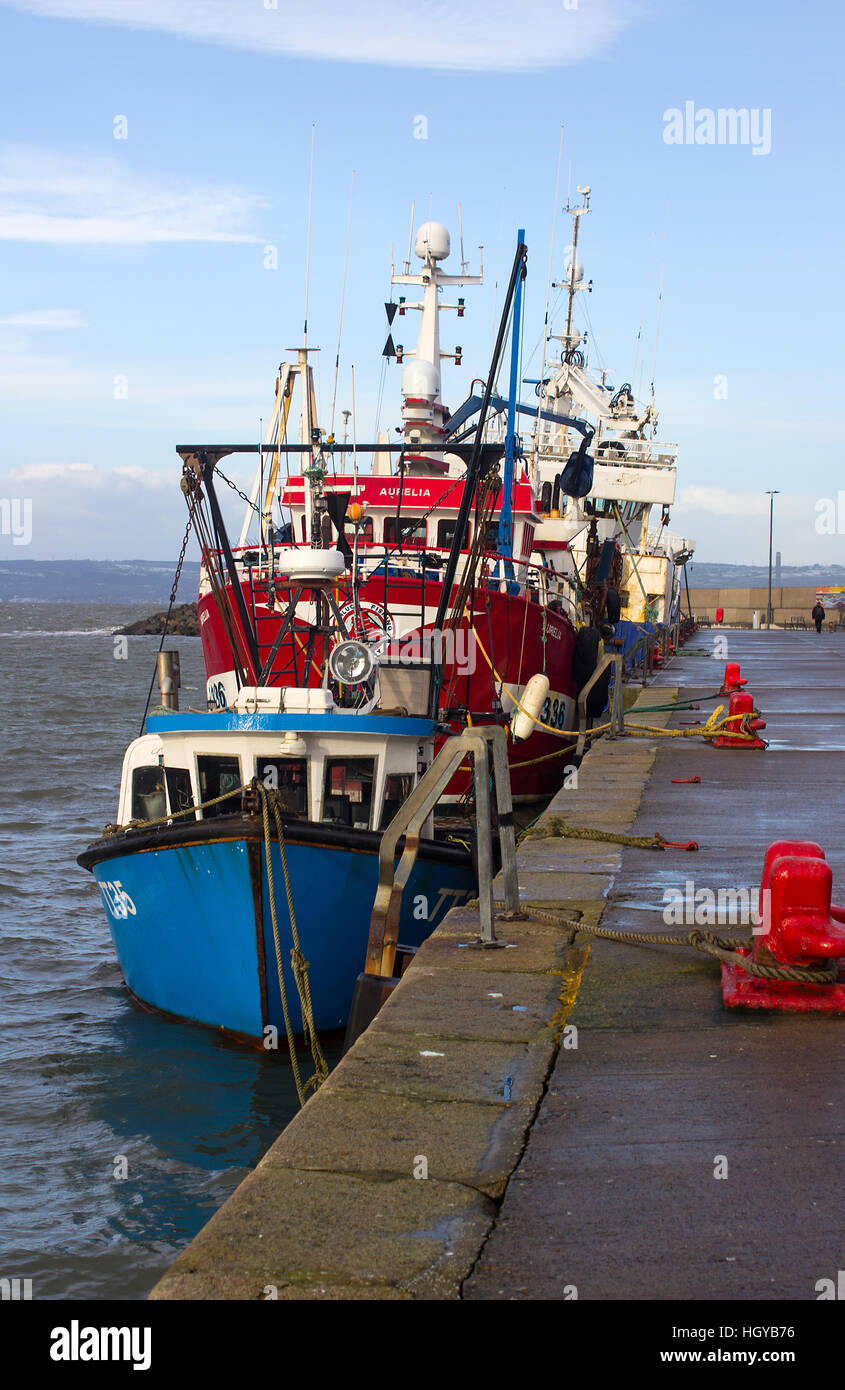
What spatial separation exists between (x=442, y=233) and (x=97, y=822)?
34.9 feet

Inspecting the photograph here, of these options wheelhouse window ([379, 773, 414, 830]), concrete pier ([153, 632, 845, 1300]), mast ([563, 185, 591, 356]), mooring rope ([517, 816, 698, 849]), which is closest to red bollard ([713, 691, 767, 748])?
mooring rope ([517, 816, 698, 849])

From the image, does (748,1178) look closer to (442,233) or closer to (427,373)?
(427,373)

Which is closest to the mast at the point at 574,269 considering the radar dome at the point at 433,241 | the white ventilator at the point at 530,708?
the radar dome at the point at 433,241

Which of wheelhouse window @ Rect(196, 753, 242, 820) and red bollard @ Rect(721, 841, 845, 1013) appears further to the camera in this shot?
wheelhouse window @ Rect(196, 753, 242, 820)

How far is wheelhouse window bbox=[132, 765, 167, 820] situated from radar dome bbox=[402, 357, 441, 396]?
1053cm

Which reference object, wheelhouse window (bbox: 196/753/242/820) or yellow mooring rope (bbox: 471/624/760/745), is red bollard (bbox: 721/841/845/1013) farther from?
yellow mooring rope (bbox: 471/624/760/745)

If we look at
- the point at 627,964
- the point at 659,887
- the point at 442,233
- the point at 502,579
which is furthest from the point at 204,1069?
the point at 442,233

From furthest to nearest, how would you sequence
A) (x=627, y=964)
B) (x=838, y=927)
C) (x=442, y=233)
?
(x=442, y=233) < (x=627, y=964) < (x=838, y=927)

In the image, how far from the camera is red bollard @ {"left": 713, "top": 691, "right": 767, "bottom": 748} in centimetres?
1512

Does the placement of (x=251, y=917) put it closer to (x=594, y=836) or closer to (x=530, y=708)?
(x=594, y=836)

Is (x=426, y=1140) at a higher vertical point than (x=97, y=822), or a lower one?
higher

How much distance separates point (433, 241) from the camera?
68.7 feet

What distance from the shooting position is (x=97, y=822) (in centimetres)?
1966

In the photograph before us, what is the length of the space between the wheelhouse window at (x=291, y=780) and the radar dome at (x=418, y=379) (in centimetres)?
1101
